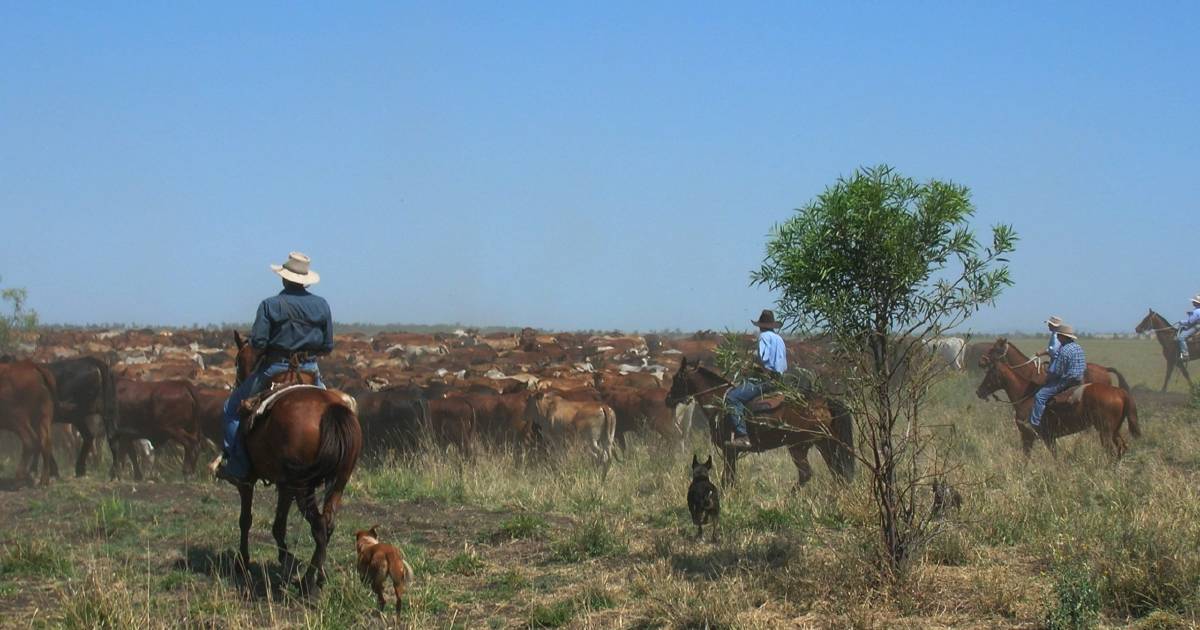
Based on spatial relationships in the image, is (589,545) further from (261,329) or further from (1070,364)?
(1070,364)

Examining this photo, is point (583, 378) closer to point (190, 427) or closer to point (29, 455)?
point (190, 427)

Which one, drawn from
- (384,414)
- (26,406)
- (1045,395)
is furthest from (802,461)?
(26,406)

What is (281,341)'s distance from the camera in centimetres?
962

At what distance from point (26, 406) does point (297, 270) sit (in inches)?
346

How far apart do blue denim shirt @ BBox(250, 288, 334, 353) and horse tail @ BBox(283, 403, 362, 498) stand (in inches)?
31.3

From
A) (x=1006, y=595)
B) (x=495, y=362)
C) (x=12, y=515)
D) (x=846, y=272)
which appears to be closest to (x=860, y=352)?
(x=846, y=272)

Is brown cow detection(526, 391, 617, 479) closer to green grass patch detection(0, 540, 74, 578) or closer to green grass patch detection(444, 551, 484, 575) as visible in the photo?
green grass patch detection(444, 551, 484, 575)

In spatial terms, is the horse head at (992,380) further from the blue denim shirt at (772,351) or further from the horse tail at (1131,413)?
the blue denim shirt at (772,351)

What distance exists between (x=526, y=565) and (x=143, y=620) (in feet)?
10.8

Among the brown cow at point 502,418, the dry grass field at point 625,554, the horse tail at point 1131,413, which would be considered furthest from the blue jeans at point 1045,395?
the brown cow at point 502,418

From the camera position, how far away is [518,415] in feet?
62.1

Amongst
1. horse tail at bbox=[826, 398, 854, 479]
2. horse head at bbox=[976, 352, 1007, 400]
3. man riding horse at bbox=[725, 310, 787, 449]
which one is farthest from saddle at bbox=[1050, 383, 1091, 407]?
man riding horse at bbox=[725, 310, 787, 449]

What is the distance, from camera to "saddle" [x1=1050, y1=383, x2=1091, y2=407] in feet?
52.1

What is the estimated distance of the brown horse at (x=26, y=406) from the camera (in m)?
16.7
